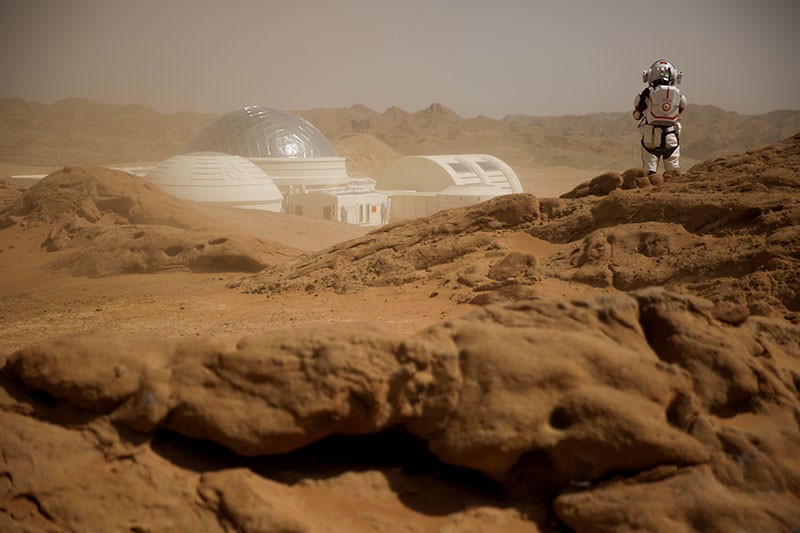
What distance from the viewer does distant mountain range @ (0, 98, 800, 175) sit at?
48.8 metres

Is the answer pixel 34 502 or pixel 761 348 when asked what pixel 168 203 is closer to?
pixel 34 502

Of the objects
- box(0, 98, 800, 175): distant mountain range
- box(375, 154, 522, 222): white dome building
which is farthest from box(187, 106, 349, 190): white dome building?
box(0, 98, 800, 175): distant mountain range

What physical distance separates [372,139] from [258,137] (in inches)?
1203

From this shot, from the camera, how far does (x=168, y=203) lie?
13.7 metres

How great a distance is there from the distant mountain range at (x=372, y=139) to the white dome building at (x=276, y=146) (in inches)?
707

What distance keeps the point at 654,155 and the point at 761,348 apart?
21.8 ft

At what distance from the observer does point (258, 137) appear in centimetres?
2794

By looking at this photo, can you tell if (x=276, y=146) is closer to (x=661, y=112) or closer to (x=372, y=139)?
(x=661, y=112)

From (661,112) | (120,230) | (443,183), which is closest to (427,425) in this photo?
(661,112)

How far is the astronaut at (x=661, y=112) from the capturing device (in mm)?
9711

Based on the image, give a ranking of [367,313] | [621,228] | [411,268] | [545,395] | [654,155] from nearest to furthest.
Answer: [545,395] < [367,313] < [621,228] < [411,268] < [654,155]

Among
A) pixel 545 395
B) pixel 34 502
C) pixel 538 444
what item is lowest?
pixel 34 502

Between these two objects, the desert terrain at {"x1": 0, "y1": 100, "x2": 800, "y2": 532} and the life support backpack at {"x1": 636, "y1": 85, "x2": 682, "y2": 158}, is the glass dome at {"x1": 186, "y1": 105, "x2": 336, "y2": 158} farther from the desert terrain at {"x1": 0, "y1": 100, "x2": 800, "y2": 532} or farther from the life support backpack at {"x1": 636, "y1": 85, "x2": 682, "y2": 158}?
the desert terrain at {"x1": 0, "y1": 100, "x2": 800, "y2": 532}

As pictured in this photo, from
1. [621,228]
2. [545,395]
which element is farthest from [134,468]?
[621,228]
